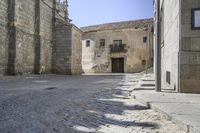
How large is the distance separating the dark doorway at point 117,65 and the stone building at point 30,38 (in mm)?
12830

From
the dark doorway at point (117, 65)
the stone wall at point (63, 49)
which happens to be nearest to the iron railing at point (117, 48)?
the dark doorway at point (117, 65)

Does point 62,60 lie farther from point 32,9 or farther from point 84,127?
point 84,127

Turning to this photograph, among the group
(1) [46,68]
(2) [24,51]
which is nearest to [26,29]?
(2) [24,51]

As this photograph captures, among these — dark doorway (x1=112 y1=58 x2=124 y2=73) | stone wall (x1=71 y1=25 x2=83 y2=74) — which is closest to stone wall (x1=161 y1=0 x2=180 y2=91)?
stone wall (x1=71 y1=25 x2=83 y2=74)

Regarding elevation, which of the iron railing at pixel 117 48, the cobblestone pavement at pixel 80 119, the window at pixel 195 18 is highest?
the iron railing at pixel 117 48

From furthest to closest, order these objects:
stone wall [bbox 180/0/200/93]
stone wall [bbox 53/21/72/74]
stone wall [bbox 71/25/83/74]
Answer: stone wall [bbox 71/25/83/74] < stone wall [bbox 53/21/72/74] < stone wall [bbox 180/0/200/93]

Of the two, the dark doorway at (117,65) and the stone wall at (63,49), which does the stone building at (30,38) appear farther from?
the dark doorway at (117,65)

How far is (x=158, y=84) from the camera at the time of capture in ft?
23.0

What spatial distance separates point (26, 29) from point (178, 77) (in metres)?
14.0

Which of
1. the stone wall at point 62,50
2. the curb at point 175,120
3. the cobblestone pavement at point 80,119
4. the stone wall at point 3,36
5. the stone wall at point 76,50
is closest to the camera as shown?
the curb at point 175,120

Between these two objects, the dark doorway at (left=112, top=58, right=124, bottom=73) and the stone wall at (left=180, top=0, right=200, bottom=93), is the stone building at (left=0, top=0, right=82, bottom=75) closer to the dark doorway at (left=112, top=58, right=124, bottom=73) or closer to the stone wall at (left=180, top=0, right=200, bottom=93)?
the stone wall at (left=180, top=0, right=200, bottom=93)

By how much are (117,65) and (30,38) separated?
2080 centimetres

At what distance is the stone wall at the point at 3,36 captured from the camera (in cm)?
1569

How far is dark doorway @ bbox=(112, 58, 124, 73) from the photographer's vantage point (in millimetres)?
38406
